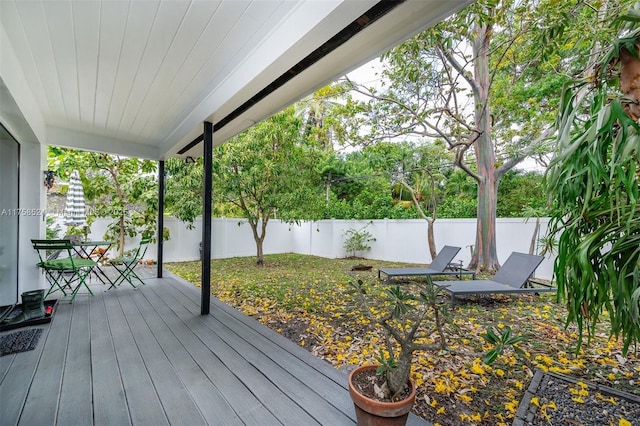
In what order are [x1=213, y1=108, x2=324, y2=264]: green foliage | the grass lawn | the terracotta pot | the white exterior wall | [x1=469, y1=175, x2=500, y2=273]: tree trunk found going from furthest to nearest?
[x1=469, y1=175, x2=500, y2=273]: tree trunk, [x1=213, y1=108, x2=324, y2=264]: green foliage, the white exterior wall, the grass lawn, the terracotta pot

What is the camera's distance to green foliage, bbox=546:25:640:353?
39.7 inches

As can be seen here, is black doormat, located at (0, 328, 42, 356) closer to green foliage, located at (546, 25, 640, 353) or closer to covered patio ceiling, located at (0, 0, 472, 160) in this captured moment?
covered patio ceiling, located at (0, 0, 472, 160)

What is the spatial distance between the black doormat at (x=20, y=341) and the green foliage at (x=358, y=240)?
305 inches

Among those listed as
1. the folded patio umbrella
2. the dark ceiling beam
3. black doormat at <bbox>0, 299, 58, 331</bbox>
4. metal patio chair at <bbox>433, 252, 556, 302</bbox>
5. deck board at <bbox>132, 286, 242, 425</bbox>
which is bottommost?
deck board at <bbox>132, 286, 242, 425</bbox>

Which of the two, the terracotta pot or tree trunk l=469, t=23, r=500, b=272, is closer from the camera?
the terracotta pot

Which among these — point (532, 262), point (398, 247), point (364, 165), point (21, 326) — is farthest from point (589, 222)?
point (364, 165)

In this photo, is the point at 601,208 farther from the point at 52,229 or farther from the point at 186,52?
the point at 52,229

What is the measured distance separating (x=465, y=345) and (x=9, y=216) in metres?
5.29

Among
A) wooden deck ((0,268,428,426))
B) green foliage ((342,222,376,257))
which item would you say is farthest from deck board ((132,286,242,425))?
green foliage ((342,222,376,257))

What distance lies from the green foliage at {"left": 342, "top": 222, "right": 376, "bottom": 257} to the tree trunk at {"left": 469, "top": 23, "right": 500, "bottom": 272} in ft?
11.0

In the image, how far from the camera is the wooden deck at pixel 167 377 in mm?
1639

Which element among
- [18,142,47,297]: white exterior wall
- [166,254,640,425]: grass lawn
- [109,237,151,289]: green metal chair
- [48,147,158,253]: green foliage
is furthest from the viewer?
[48,147,158,253]: green foliage

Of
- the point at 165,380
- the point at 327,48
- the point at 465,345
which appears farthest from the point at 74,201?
the point at 465,345

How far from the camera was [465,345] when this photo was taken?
2.83 metres
